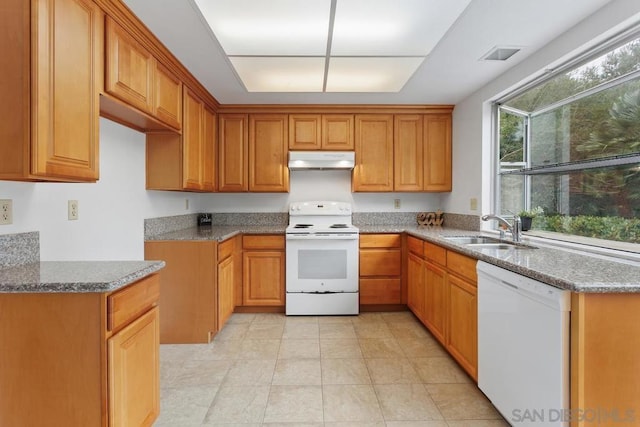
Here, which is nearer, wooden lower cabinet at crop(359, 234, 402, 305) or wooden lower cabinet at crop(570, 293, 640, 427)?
wooden lower cabinet at crop(570, 293, 640, 427)

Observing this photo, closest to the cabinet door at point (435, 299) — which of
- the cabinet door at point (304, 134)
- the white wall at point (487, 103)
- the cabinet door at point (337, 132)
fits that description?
the white wall at point (487, 103)

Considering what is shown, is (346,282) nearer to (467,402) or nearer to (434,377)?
(434,377)

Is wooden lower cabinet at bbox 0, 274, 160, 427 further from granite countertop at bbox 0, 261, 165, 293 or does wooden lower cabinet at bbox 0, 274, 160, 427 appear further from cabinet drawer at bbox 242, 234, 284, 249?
cabinet drawer at bbox 242, 234, 284, 249

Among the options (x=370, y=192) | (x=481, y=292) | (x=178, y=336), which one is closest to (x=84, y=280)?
(x=178, y=336)

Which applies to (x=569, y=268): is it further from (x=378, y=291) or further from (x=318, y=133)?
(x=318, y=133)

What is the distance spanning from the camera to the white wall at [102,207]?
161cm

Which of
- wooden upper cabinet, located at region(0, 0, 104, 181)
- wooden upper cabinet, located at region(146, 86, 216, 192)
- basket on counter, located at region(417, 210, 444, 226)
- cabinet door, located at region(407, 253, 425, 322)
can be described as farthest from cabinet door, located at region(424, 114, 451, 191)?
wooden upper cabinet, located at region(0, 0, 104, 181)

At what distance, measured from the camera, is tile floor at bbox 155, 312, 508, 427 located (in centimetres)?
183

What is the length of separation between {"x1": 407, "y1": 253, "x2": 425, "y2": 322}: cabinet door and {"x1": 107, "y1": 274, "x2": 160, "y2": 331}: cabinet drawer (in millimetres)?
2228

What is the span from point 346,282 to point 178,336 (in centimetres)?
162

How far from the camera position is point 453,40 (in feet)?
7.19

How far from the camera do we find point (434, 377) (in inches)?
87.4

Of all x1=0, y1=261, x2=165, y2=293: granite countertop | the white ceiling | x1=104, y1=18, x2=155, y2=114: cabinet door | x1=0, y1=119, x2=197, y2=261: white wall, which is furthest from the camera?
the white ceiling

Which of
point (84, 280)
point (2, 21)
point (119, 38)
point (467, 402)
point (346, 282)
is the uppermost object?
point (119, 38)
